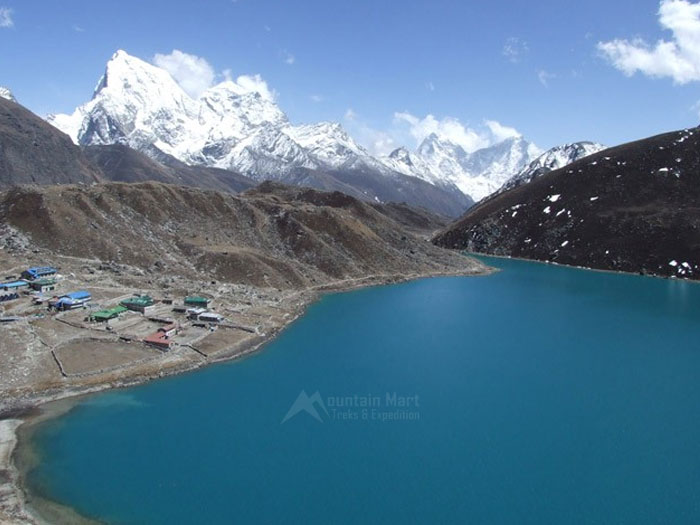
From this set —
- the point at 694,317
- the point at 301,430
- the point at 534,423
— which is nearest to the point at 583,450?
the point at 534,423

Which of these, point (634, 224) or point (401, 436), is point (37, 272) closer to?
point (401, 436)

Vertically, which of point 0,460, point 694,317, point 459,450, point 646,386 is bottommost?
point 0,460

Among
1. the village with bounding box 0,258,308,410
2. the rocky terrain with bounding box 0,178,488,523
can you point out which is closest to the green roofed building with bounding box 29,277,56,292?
the village with bounding box 0,258,308,410

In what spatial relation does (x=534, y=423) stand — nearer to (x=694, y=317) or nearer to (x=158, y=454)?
(x=158, y=454)

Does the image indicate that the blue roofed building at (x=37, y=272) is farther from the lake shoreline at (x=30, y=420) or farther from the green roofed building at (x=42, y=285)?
the lake shoreline at (x=30, y=420)

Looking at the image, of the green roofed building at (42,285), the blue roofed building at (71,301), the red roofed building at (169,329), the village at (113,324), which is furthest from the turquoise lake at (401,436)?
the green roofed building at (42,285)

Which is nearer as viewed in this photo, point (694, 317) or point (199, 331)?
point (199, 331)

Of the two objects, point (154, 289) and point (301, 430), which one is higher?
point (154, 289)
